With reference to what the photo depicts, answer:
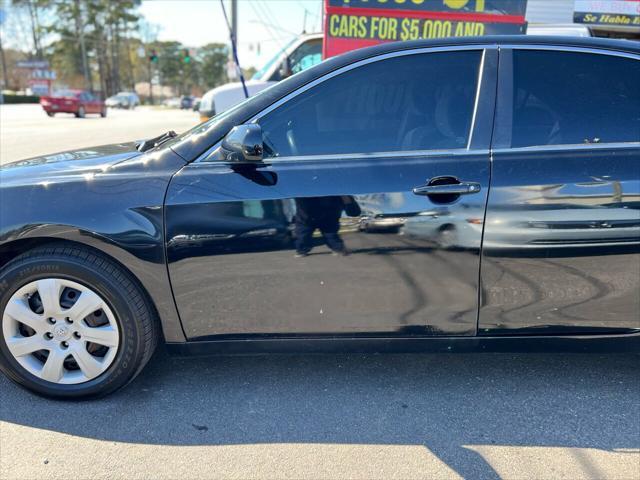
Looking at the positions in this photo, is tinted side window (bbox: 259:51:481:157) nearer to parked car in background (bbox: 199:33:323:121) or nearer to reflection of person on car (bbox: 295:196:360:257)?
reflection of person on car (bbox: 295:196:360:257)

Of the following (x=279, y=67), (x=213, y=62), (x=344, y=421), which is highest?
(x=213, y=62)

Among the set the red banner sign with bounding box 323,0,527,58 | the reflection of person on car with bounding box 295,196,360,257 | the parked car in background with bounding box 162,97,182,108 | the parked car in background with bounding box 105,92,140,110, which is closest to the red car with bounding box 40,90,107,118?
the red banner sign with bounding box 323,0,527,58

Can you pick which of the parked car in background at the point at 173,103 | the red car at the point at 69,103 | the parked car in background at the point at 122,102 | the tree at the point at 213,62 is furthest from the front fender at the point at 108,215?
the tree at the point at 213,62

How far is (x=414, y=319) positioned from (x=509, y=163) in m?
0.83

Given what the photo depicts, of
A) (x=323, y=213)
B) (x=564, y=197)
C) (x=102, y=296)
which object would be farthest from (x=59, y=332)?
(x=564, y=197)

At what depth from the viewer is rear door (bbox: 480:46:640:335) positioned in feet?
7.07

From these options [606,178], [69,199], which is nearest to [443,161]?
[606,178]

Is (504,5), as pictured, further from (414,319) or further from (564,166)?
(414,319)

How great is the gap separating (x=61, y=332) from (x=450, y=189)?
6.31 ft

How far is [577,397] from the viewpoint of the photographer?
8.22 feet

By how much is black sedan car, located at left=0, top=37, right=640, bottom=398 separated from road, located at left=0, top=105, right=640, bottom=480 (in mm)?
251

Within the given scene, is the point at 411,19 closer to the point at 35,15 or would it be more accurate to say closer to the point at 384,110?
the point at 384,110

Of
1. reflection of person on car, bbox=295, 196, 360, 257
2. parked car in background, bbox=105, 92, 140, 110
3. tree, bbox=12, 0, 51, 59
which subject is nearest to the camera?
reflection of person on car, bbox=295, 196, 360, 257

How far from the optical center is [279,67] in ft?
24.8
